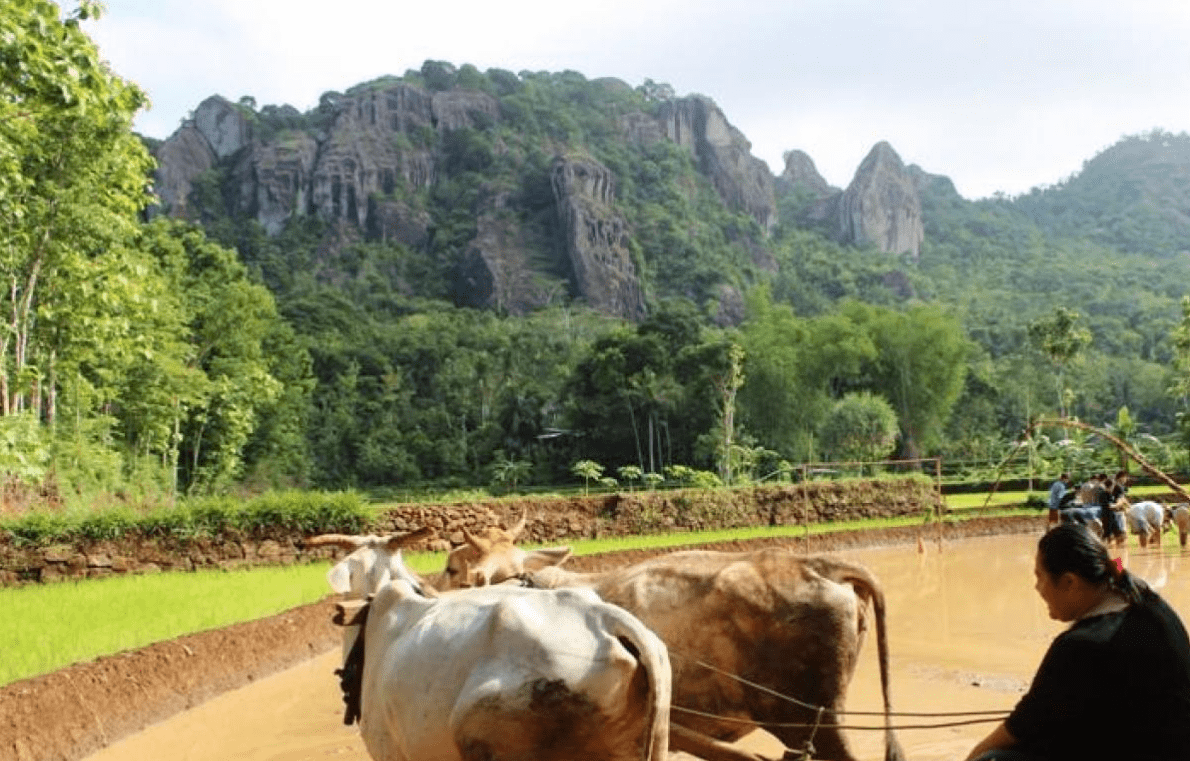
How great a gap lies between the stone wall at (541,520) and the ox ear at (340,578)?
345 cm

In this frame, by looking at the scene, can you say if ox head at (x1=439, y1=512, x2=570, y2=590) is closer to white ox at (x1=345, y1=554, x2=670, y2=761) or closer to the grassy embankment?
white ox at (x1=345, y1=554, x2=670, y2=761)

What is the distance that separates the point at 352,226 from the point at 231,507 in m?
112

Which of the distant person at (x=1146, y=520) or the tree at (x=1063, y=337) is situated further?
the tree at (x=1063, y=337)

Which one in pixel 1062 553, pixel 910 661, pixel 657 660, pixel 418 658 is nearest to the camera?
pixel 1062 553

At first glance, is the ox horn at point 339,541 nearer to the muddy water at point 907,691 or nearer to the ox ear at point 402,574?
the ox ear at point 402,574

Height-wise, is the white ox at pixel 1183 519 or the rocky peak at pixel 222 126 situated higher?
the rocky peak at pixel 222 126

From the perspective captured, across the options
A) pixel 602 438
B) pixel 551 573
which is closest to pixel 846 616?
pixel 551 573

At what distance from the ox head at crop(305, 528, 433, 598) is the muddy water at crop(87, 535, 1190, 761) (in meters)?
1.77

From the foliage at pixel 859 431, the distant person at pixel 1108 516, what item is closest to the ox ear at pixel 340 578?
the distant person at pixel 1108 516

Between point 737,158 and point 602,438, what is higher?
point 737,158

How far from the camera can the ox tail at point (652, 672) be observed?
14.0ft

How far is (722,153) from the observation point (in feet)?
519

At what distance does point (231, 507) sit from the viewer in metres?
18.5

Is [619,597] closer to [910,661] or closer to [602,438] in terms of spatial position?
[910,661]
